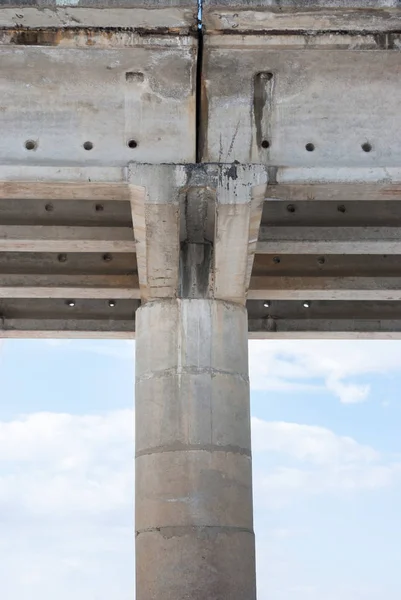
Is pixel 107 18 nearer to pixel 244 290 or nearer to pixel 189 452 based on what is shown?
pixel 244 290

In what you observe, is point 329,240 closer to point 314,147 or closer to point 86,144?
point 314,147

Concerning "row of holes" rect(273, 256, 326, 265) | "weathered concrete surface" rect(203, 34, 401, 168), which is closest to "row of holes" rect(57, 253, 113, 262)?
"row of holes" rect(273, 256, 326, 265)

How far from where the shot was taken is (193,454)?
12.9 metres

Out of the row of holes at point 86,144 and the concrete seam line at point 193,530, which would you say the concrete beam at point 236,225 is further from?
the concrete seam line at point 193,530

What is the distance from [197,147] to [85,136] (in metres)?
1.53

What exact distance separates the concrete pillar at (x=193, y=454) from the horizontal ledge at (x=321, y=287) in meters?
3.41

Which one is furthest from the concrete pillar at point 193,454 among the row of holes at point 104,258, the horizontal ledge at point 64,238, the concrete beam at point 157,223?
the row of holes at point 104,258

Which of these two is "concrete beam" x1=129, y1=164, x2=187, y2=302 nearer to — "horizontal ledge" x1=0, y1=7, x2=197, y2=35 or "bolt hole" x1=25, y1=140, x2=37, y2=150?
"bolt hole" x1=25, y1=140, x2=37, y2=150

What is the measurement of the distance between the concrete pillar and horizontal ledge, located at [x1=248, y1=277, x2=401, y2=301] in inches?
134

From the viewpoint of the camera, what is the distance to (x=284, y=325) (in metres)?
19.5

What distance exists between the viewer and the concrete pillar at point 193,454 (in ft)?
40.7

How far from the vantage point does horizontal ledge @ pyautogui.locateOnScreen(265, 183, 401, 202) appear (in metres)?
13.4

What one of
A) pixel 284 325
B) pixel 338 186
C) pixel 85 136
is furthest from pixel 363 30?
pixel 284 325

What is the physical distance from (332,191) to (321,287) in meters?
4.14
